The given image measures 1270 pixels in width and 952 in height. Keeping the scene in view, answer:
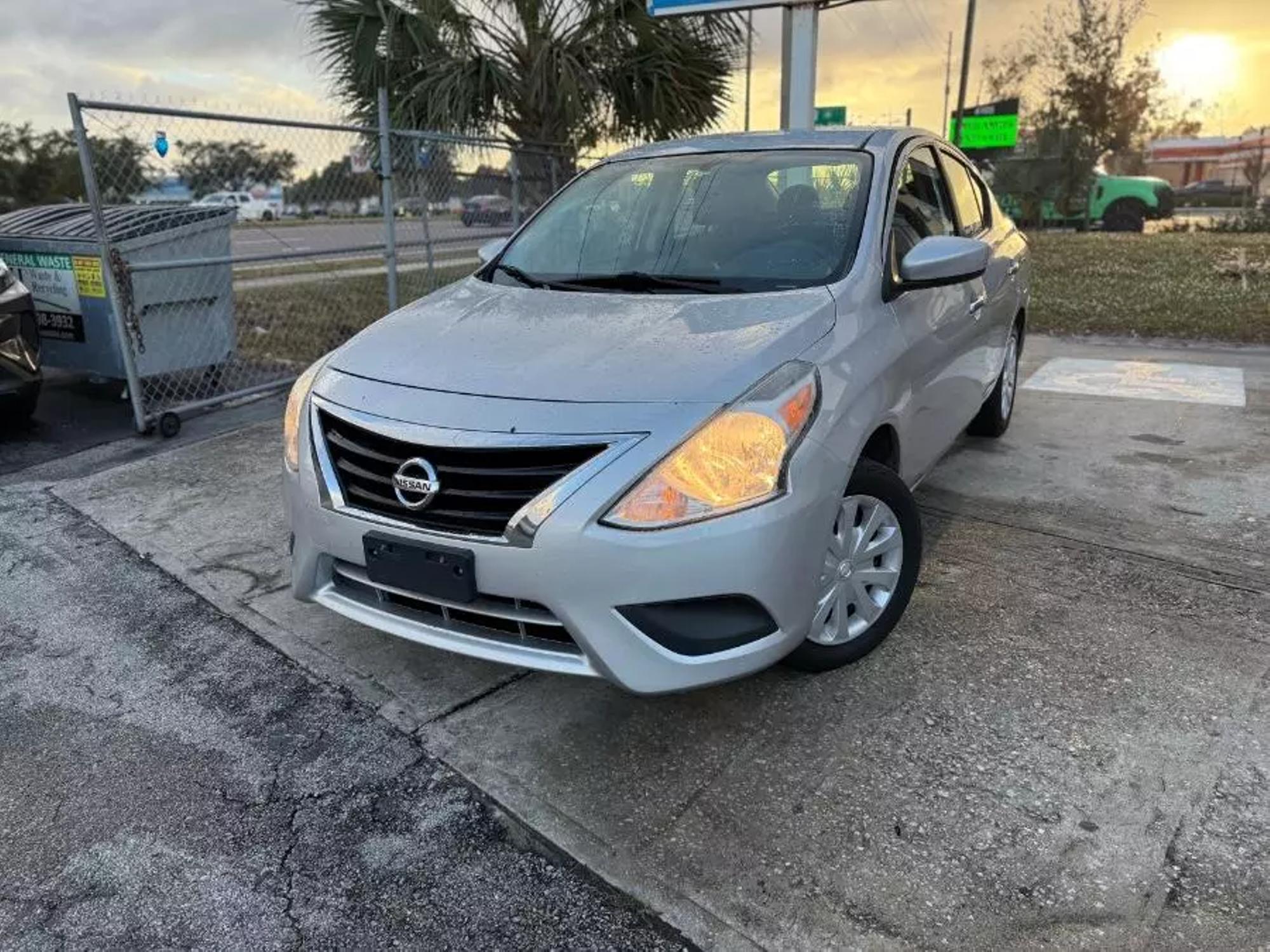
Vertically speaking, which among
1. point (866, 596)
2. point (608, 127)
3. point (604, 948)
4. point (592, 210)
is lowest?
point (604, 948)

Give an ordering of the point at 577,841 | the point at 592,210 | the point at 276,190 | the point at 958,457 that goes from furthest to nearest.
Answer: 1. the point at 276,190
2. the point at 958,457
3. the point at 592,210
4. the point at 577,841

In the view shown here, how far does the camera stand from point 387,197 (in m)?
6.70

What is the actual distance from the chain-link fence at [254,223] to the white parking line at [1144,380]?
188 inches

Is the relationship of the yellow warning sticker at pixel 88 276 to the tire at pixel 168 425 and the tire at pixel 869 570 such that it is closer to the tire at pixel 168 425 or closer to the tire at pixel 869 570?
the tire at pixel 168 425

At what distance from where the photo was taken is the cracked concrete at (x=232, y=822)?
1979mm

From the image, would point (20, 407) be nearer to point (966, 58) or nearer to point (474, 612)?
point (474, 612)

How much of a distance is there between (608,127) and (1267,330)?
616cm

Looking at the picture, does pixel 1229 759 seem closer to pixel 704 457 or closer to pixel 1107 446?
pixel 704 457

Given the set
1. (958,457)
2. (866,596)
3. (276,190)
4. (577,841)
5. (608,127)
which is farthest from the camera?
(608,127)

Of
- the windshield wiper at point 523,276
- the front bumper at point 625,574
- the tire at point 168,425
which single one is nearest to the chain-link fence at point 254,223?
the tire at point 168,425

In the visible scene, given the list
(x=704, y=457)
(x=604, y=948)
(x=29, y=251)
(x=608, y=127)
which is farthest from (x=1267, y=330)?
(x=29, y=251)

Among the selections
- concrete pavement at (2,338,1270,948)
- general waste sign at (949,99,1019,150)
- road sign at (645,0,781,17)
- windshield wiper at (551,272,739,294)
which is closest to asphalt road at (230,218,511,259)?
road sign at (645,0,781,17)

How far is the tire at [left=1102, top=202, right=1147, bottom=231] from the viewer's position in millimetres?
21359

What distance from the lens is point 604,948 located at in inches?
74.7
